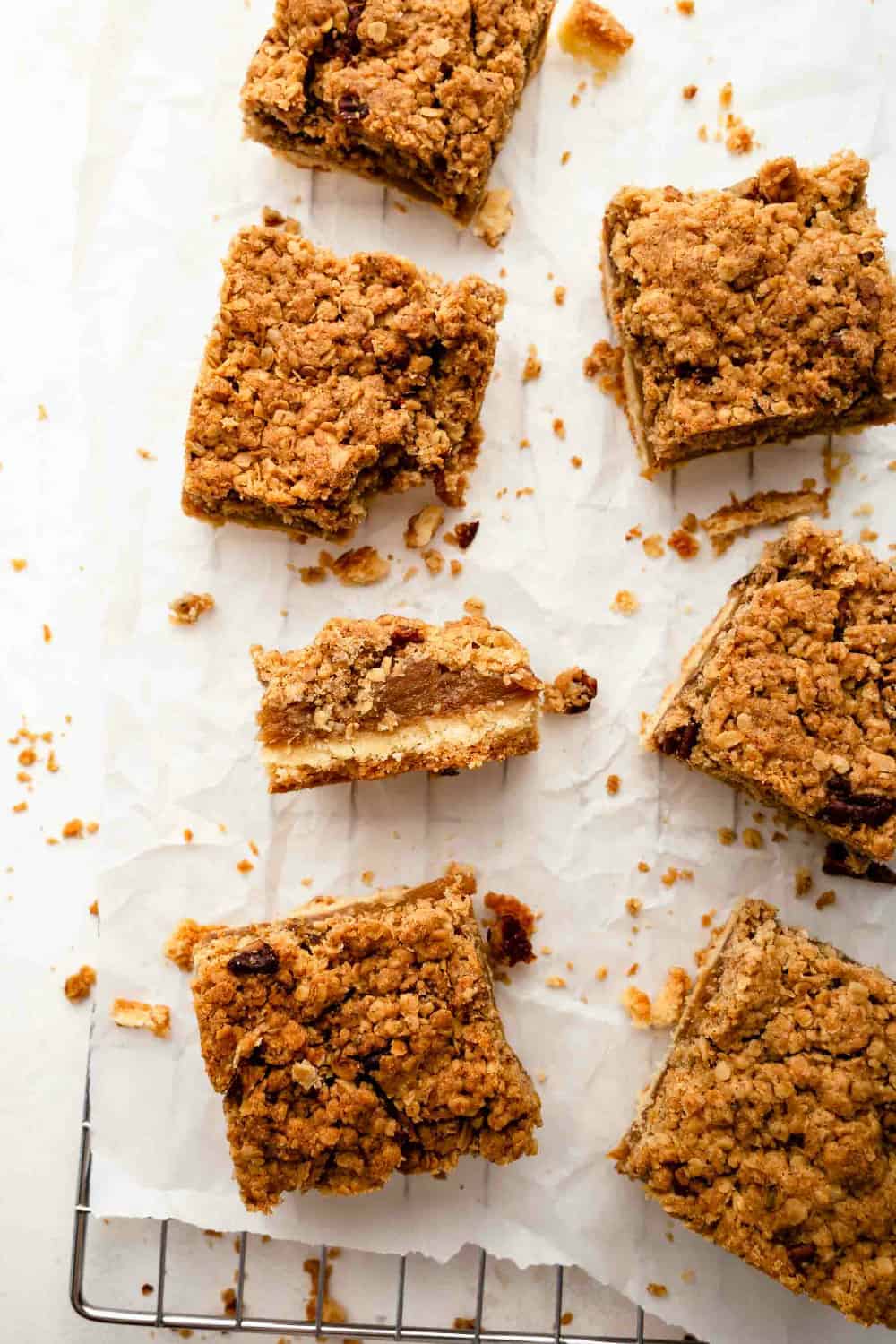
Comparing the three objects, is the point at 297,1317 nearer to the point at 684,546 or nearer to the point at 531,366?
the point at 684,546

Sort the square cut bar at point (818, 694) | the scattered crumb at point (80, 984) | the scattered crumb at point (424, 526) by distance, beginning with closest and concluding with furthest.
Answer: the square cut bar at point (818, 694) → the scattered crumb at point (424, 526) → the scattered crumb at point (80, 984)

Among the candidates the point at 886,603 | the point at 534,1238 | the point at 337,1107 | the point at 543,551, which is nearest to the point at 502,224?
the point at 543,551

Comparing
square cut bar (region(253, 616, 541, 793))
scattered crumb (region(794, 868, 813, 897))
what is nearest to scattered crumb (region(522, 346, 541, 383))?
square cut bar (region(253, 616, 541, 793))

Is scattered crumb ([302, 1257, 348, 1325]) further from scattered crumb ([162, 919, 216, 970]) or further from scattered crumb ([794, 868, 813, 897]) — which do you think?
scattered crumb ([794, 868, 813, 897])

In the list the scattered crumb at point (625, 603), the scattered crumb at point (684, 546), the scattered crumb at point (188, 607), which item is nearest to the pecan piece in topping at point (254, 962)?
the scattered crumb at point (188, 607)

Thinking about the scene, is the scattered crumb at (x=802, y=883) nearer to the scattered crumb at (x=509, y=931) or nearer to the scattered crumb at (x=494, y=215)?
the scattered crumb at (x=509, y=931)

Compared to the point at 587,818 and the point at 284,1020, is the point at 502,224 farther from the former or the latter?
the point at 284,1020

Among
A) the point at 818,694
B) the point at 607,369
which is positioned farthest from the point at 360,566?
the point at 818,694
